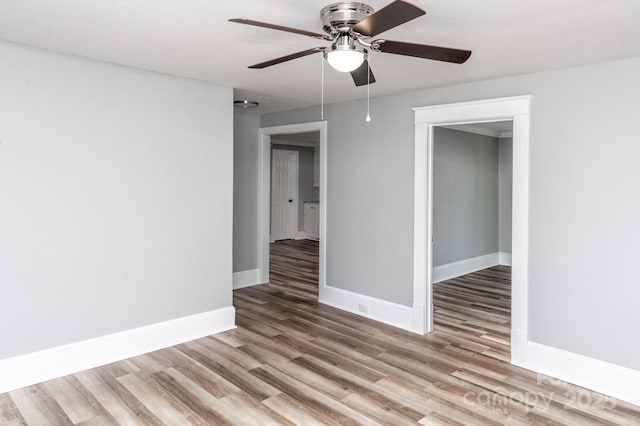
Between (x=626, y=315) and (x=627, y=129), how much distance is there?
1.28 meters

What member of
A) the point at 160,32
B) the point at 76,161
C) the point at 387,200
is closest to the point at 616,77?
the point at 387,200

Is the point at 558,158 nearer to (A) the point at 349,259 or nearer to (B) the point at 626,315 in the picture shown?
(B) the point at 626,315

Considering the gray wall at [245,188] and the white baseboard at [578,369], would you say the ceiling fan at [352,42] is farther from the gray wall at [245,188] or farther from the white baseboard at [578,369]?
the gray wall at [245,188]

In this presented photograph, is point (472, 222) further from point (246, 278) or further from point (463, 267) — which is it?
point (246, 278)

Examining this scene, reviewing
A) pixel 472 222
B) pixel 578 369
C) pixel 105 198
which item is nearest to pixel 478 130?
pixel 472 222

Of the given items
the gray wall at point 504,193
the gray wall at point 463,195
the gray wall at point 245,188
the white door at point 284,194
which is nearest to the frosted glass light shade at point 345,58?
the gray wall at point 245,188

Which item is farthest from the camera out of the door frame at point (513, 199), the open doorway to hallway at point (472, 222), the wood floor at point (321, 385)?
the open doorway to hallway at point (472, 222)

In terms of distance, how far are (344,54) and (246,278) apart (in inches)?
172

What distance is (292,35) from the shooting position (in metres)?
2.63

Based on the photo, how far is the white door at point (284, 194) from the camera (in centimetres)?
998

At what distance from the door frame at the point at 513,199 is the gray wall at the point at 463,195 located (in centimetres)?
184

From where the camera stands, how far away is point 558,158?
10.8 feet

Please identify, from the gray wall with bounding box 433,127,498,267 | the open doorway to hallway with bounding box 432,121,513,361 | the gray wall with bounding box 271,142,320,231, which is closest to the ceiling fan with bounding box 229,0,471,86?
the open doorway to hallway with bounding box 432,121,513,361

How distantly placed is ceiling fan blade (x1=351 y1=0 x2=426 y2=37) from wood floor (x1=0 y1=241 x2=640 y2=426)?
7.18 ft
